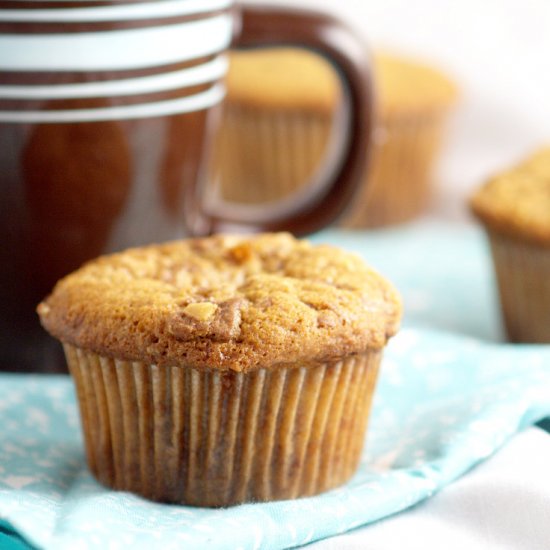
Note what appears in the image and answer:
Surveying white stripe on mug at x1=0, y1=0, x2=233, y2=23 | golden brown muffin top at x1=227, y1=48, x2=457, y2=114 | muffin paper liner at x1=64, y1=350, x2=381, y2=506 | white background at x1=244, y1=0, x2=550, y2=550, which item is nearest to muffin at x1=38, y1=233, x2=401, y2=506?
muffin paper liner at x1=64, y1=350, x2=381, y2=506

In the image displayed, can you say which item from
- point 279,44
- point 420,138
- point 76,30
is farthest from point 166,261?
point 420,138

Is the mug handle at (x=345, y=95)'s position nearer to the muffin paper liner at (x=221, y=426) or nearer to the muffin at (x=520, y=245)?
the muffin at (x=520, y=245)

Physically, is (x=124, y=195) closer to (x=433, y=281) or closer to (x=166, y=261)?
(x=166, y=261)

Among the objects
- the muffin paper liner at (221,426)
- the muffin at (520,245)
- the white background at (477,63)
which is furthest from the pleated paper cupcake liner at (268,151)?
the muffin paper liner at (221,426)

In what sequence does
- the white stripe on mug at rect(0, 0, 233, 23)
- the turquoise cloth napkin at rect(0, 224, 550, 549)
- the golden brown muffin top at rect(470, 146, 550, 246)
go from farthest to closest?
the golden brown muffin top at rect(470, 146, 550, 246)
the white stripe on mug at rect(0, 0, 233, 23)
the turquoise cloth napkin at rect(0, 224, 550, 549)

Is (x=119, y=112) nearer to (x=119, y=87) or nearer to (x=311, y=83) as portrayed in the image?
(x=119, y=87)

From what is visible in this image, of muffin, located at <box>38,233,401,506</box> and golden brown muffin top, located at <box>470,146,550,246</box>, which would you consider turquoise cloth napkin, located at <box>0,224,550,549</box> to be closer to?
muffin, located at <box>38,233,401,506</box>

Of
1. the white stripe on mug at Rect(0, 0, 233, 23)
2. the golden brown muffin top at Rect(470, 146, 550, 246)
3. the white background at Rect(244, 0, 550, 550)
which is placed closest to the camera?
the white stripe on mug at Rect(0, 0, 233, 23)
